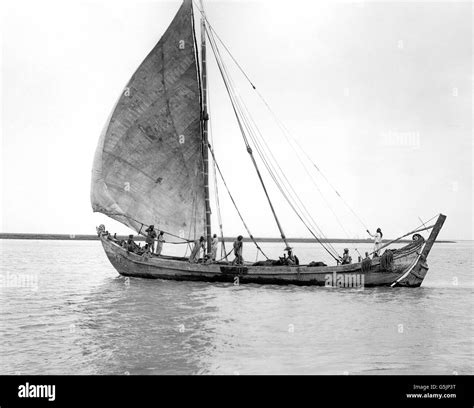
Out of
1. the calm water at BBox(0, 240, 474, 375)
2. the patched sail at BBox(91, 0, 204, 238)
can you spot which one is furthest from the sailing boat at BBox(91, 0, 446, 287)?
the calm water at BBox(0, 240, 474, 375)

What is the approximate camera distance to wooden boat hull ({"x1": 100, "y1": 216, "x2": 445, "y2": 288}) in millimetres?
21594

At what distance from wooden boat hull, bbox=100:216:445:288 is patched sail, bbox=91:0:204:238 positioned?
2.21 meters

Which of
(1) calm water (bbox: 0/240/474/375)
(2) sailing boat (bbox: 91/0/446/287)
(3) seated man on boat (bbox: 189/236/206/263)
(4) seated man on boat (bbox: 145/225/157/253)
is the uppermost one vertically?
(2) sailing boat (bbox: 91/0/446/287)

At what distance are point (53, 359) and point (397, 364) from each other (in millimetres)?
6754

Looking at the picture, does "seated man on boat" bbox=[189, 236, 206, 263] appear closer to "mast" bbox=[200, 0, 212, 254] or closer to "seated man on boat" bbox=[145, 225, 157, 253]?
"mast" bbox=[200, 0, 212, 254]

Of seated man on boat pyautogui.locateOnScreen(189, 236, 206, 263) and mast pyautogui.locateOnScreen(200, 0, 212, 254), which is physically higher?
mast pyautogui.locateOnScreen(200, 0, 212, 254)

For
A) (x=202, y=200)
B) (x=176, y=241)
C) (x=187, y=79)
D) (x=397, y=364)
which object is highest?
(x=187, y=79)

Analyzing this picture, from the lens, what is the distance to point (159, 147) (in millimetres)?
24719

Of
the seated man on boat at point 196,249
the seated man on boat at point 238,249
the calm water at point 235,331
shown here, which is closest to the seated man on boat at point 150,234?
the seated man on boat at point 196,249

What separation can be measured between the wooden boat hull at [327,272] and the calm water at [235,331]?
65 centimetres
